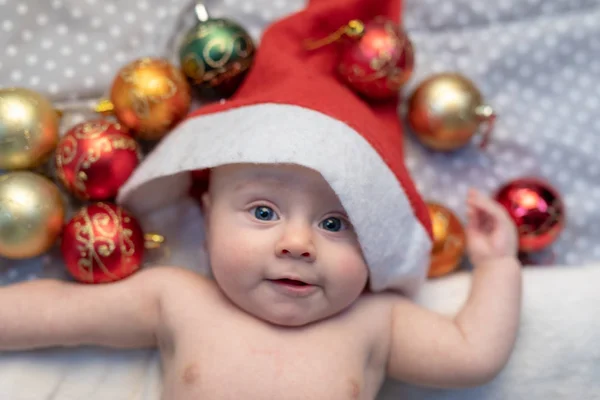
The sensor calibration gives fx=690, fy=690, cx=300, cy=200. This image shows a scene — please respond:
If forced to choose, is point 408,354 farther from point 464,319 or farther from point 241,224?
point 241,224

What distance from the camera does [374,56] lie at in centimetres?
105

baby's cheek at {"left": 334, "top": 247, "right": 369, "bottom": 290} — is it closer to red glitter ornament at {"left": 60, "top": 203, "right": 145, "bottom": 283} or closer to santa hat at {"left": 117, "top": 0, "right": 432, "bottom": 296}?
santa hat at {"left": 117, "top": 0, "right": 432, "bottom": 296}

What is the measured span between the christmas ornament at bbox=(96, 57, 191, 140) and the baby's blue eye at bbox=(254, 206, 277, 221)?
23 centimetres

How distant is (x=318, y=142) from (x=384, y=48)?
0.79 feet

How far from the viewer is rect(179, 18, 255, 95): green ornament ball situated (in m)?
1.05

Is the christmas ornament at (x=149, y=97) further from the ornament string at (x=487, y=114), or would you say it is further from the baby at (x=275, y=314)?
the ornament string at (x=487, y=114)

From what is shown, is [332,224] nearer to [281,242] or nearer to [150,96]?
[281,242]

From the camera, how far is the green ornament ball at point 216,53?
1.05 m

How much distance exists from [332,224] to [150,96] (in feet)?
1.09

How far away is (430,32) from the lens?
3.99ft

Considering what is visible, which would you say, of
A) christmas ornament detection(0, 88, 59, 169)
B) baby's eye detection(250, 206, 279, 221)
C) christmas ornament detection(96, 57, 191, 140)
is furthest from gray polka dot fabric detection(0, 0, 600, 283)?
baby's eye detection(250, 206, 279, 221)

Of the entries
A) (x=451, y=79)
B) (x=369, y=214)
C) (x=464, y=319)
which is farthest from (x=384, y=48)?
(x=464, y=319)

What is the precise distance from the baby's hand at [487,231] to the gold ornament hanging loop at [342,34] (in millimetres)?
326

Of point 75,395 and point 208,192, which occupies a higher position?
point 208,192
